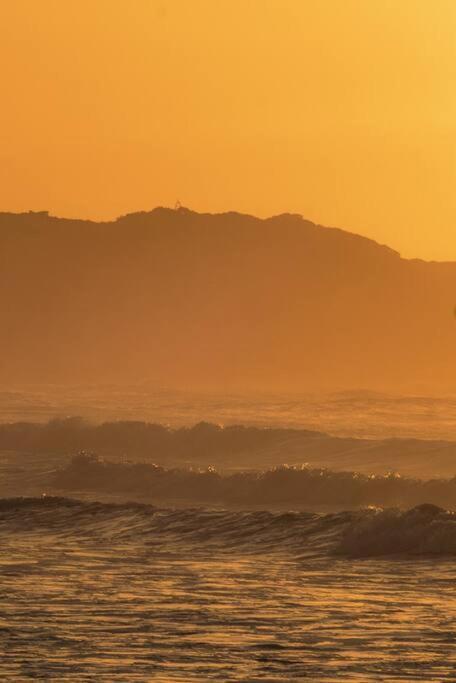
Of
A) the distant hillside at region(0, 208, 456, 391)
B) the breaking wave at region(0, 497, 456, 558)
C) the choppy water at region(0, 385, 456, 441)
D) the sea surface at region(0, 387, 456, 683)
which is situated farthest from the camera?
the distant hillside at region(0, 208, 456, 391)

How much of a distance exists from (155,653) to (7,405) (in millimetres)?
60140

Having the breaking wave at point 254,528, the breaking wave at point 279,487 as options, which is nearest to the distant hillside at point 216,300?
the breaking wave at point 279,487

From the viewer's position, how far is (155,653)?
584 inches

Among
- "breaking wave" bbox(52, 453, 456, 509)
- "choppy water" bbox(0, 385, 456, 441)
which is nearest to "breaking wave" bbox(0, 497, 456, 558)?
"breaking wave" bbox(52, 453, 456, 509)

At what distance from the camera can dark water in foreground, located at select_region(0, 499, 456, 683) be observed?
14406 millimetres

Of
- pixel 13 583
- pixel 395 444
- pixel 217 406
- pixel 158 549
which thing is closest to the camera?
pixel 13 583

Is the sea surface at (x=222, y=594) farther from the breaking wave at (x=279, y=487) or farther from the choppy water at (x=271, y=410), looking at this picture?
the choppy water at (x=271, y=410)

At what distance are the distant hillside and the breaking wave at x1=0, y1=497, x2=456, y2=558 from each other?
128 m

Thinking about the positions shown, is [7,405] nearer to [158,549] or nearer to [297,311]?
[158,549]

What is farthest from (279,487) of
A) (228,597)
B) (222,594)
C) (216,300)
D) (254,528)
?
(216,300)

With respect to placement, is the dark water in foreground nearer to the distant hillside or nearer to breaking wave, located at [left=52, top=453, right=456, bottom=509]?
breaking wave, located at [left=52, top=453, right=456, bottom=509]

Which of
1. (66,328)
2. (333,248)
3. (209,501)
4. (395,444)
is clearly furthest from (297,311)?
(209,501)

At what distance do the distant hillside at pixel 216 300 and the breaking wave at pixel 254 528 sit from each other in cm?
12810

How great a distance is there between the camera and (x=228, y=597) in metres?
17.8
